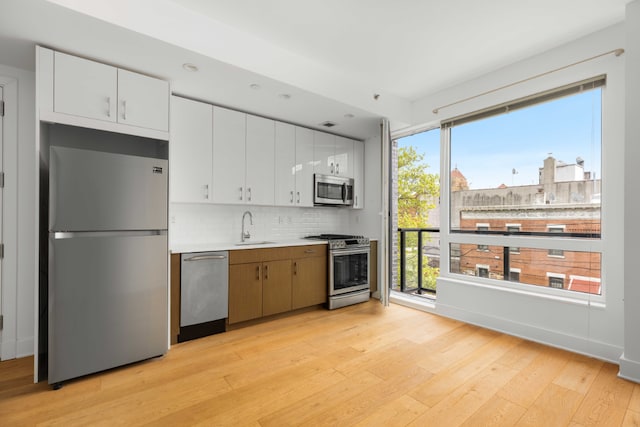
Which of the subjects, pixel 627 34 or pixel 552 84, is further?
pixel 552 84

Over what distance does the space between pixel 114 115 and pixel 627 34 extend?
391 centimetres

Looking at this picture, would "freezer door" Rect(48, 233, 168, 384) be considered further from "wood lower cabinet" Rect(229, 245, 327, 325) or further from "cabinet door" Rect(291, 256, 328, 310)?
"cabinet door" Rect(291, 256, 328, 310)

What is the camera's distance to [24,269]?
2676 millimetres

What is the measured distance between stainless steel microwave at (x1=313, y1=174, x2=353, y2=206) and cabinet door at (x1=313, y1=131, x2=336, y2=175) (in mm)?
107

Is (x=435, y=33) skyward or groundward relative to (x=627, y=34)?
skyward

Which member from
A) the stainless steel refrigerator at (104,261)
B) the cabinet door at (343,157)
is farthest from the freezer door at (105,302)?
the cabinet door at (343,157)

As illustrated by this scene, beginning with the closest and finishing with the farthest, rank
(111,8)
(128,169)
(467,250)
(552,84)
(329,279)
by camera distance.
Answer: (111,8) → (128,169) → (552,84) → (467,250) → (329,279)

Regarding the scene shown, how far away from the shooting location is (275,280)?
354 centimetres

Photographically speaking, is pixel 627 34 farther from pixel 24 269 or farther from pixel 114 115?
pixel 24 269

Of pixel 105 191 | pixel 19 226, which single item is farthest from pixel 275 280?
pixel 19 226

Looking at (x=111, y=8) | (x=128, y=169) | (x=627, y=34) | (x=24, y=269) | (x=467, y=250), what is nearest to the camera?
(x=111, y=8)

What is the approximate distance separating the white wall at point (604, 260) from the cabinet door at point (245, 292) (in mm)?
2333

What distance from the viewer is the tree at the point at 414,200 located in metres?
4.35

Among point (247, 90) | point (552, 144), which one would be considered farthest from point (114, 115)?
point (552, 144)
